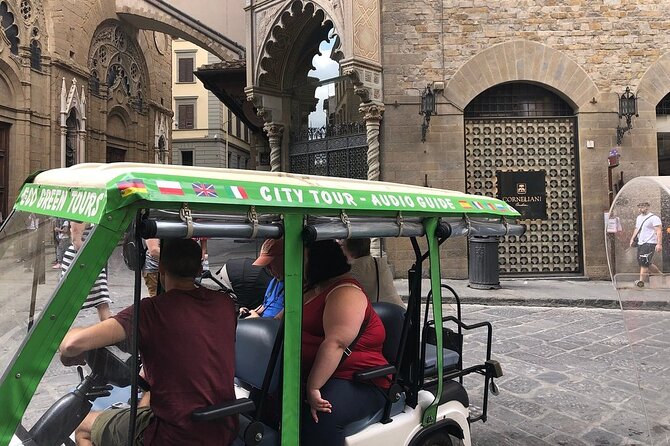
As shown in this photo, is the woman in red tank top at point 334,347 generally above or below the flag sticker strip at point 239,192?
below

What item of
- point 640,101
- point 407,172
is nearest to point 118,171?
point 407,172

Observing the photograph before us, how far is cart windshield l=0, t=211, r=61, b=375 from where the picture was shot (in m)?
2.01

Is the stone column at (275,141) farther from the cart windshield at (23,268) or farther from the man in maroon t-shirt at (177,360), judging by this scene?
the man in maroon t-shirt at (177,360)

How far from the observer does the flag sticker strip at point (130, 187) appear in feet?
5.05

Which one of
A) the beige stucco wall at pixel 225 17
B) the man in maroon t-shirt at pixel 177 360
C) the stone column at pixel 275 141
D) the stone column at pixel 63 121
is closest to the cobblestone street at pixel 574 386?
the man in maroon t-shirt at pixel 177 360

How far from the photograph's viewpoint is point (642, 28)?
12023 mm

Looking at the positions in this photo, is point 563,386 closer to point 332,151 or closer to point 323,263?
point 323,263

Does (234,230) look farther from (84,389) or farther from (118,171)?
(84,389)

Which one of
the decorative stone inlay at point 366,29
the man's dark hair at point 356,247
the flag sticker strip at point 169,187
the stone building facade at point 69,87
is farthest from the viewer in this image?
the stone building facade at point 69,87

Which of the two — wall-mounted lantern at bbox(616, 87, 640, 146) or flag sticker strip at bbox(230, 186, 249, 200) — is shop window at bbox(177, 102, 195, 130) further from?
flag sticker strip at bbox(230, 186, 249, 200)

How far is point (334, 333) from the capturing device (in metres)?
2.45

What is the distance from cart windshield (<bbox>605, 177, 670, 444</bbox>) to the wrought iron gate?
31.9 ft

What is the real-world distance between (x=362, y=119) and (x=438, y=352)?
1036 cm

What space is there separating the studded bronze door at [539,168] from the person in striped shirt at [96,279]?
A: 11.2m
